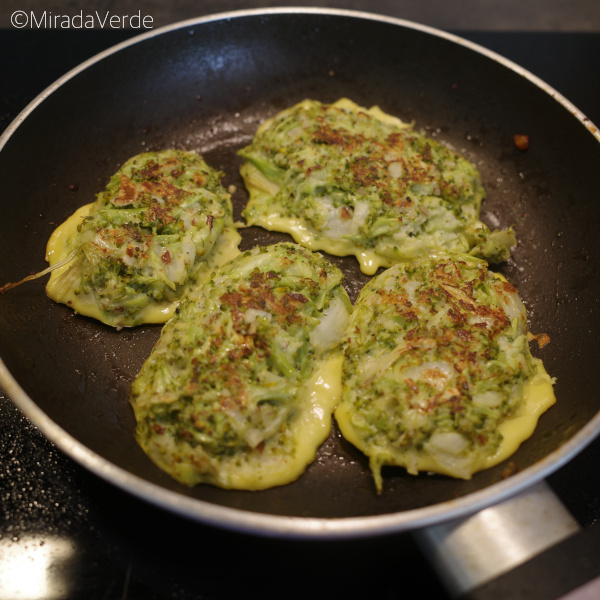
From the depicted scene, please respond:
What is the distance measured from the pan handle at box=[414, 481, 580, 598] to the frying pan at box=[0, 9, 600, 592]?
0.36 ft

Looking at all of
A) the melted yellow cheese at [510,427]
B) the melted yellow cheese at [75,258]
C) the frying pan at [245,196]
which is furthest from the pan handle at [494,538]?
the melted yellow cheese at [75,258]

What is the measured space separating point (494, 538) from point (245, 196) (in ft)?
8.62

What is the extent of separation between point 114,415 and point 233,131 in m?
2.33

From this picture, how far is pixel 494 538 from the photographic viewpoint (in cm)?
212

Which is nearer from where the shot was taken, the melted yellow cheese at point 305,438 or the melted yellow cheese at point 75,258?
the melted yellow cheese at point 305,438
